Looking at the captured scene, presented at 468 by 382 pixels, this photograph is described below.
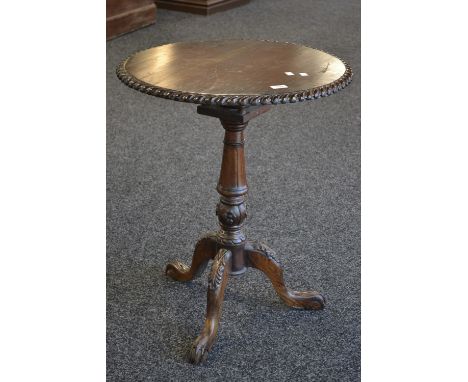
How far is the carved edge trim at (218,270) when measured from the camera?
2096mm

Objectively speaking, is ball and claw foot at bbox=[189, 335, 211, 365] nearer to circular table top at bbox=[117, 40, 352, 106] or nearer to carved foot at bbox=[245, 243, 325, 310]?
carved foot at bbox=[245, 243, 325, 310]

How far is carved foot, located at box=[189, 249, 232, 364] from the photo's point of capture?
6.68 feet

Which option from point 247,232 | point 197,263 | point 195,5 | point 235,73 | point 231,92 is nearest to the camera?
point 231,92

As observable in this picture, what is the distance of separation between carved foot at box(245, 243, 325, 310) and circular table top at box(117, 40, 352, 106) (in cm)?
59

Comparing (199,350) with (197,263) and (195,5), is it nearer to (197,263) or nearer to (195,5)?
(197,263)

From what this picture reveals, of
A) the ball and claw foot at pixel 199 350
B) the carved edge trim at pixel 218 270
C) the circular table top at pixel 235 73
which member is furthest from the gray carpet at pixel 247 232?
the circular table top at pixel 235 73

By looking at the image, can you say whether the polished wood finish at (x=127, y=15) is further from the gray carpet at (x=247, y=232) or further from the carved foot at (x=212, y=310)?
the carved foot at (x=212, y=310)

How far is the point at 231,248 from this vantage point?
2.20m

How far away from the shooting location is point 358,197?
316 cm

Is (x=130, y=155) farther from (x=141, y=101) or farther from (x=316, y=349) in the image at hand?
(x=316, y=349)

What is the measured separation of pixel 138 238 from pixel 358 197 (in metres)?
1.04

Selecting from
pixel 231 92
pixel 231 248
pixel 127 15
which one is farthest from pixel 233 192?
pixel 127 15

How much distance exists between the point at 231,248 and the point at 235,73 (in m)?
0.58

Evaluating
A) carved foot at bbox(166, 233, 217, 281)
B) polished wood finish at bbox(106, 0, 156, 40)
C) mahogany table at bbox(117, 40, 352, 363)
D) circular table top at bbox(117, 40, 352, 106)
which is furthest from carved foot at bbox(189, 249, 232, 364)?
polished wood finish at bbox(106, 0, 156, 40)
